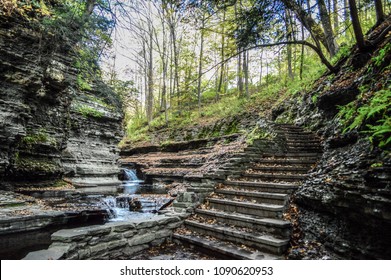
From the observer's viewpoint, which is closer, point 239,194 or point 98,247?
point 98,247

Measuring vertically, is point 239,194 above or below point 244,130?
below

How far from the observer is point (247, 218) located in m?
5.22

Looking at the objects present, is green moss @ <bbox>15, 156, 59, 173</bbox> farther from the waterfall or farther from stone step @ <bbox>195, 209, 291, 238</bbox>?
stone step @ <bbox>195, 209, 291, 238</bbox>

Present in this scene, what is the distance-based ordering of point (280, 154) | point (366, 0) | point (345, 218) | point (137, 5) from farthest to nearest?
point (280, 154), point (366, 0), point (345, 218), point (137, 5)

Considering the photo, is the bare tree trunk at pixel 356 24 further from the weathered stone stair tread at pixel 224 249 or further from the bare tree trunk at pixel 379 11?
Result: the weathered stone stair tread at pixel 224 249

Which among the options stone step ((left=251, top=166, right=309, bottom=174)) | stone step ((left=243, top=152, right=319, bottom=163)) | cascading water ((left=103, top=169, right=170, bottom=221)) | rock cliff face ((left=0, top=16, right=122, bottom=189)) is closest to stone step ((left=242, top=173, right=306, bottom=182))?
stone step ((left=251, top=166, right=309, bottom=174))

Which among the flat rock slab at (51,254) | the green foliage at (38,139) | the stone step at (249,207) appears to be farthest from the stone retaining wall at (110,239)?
the green foliage at (38,139)

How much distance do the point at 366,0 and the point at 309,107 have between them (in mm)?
4831

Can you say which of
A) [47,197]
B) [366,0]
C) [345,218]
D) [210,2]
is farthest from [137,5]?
[47,197]

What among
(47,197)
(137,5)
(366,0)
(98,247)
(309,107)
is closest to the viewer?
(137,5)

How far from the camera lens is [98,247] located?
4527mm

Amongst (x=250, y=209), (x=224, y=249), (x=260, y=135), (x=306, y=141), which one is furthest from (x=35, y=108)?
(x=306, y=141)

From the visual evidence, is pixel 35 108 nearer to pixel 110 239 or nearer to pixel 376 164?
pixel 110 239
